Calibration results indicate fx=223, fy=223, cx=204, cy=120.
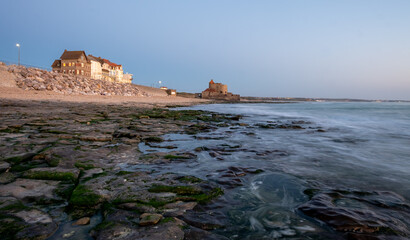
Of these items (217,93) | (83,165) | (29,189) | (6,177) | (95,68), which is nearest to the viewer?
(29,189)

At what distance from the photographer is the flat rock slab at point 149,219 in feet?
6.82

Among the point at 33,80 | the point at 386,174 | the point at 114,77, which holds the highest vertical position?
the point at 114,77

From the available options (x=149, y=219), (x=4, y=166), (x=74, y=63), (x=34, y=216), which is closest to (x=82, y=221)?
(x=34, y=216)

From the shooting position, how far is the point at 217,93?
95.4 m

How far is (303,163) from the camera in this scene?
16.6 feet

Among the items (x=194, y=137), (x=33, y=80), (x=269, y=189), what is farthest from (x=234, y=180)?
(x=33, y=80)

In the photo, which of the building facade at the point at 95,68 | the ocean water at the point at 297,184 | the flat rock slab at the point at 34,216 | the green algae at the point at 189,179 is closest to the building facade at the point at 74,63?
the building facade at the point at 95,68

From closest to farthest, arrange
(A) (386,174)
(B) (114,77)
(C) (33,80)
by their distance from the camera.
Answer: (A) (386,174), (C) (33,80), (B) (114,77)

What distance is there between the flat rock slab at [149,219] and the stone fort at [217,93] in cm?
9286

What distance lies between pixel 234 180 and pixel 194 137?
3872mm

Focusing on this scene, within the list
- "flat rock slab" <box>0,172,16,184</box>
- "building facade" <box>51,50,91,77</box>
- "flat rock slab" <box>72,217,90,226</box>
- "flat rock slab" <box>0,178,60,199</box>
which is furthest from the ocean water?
"building facade" <box>51,50,91,77</box>

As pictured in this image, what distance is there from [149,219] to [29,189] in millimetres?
1622

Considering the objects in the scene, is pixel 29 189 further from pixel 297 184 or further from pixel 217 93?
pixel 217 93

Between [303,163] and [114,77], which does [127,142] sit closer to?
[303,163]
